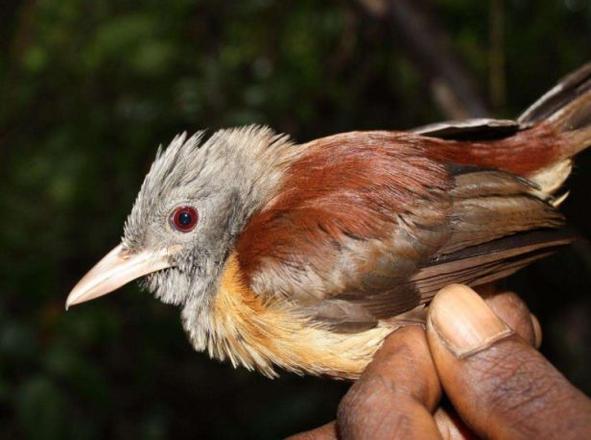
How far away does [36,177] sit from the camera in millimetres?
7617

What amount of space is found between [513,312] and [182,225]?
5.46 feet

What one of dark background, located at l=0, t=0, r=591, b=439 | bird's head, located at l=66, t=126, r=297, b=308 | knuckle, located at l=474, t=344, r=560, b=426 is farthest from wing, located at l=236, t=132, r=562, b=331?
dark background, located at l=0, t=0, r=591, b=439

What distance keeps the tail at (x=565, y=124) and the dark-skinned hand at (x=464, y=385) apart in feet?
3.72

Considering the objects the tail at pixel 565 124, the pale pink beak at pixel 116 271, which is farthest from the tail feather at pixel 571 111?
the pale pink beak at pixel 116 271

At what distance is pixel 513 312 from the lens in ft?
10.4

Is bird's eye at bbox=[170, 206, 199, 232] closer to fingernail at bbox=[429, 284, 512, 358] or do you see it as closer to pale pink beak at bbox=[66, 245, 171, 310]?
pale pink beak at bbox=[66, 245, 171, 310]

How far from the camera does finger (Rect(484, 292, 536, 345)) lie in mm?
3133

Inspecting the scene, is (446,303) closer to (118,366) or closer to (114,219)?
(114,219)

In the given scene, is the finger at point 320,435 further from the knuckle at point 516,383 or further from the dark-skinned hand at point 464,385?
the knuckle at point 516,383

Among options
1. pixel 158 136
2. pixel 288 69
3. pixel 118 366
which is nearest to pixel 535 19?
pixel 288 69

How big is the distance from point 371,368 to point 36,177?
6229mm

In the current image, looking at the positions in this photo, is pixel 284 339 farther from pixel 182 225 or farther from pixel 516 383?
pixel 516 383

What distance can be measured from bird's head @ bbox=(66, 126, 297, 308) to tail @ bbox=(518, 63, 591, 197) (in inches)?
52.1

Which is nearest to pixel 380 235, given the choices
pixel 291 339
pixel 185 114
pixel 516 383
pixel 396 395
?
pixel 291 339
